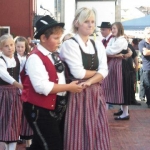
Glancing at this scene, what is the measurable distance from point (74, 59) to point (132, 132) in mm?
3185

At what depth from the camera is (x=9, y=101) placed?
5020 millimetres

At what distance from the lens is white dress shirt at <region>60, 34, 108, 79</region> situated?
3689 millimetres

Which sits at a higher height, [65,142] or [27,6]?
[27,6]

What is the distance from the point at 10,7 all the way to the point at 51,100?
13089 millimetres

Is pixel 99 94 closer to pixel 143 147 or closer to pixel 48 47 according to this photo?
pixel 48 47

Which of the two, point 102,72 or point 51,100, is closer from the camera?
point 51,100

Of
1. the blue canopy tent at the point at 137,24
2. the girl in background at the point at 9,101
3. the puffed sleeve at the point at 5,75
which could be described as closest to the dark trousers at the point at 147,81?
the girl in background at the point at 9,101

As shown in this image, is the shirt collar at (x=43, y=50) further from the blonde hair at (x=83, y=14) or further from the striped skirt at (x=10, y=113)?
the striped skirt at (x=10, y=113)

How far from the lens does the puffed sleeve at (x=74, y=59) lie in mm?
3684

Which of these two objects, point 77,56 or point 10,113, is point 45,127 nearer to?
point 77,56

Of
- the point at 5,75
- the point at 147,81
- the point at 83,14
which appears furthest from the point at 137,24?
the point at 83,14

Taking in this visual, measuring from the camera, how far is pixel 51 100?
138 inches

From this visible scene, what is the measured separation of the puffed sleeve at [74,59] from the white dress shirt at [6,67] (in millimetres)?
1112

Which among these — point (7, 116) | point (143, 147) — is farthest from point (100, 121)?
point (143, 147)
